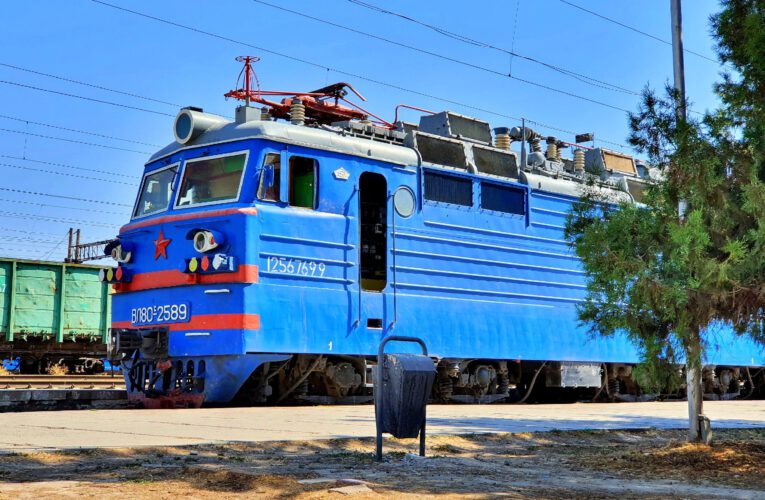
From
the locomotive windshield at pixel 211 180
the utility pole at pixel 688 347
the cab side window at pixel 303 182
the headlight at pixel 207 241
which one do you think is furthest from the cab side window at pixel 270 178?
the utility pole at pixel 688 347

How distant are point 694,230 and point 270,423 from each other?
4.38 metres

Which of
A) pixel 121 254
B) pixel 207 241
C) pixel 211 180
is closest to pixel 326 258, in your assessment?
pixel 207 241

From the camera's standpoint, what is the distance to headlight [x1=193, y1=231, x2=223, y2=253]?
1180 centimetres

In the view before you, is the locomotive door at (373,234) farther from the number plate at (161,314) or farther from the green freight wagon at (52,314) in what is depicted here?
the green freight wagon at (52,314)

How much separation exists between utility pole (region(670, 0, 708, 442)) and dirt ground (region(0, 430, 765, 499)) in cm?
27

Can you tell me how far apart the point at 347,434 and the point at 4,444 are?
2711mm

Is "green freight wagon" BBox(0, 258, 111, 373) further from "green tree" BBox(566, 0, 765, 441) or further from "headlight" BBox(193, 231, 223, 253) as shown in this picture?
"green tree" BBox(566, 0, 765, 441)

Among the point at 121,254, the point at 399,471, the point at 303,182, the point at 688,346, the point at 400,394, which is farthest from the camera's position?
the point at 121,254

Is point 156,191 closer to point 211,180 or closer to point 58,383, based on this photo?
point 211,180

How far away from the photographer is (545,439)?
29.0ft

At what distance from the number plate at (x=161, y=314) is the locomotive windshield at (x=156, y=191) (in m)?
1.37

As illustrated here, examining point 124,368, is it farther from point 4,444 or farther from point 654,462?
point 654,462

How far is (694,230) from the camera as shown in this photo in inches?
255

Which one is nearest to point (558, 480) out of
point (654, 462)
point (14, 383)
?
point (654, 462)
